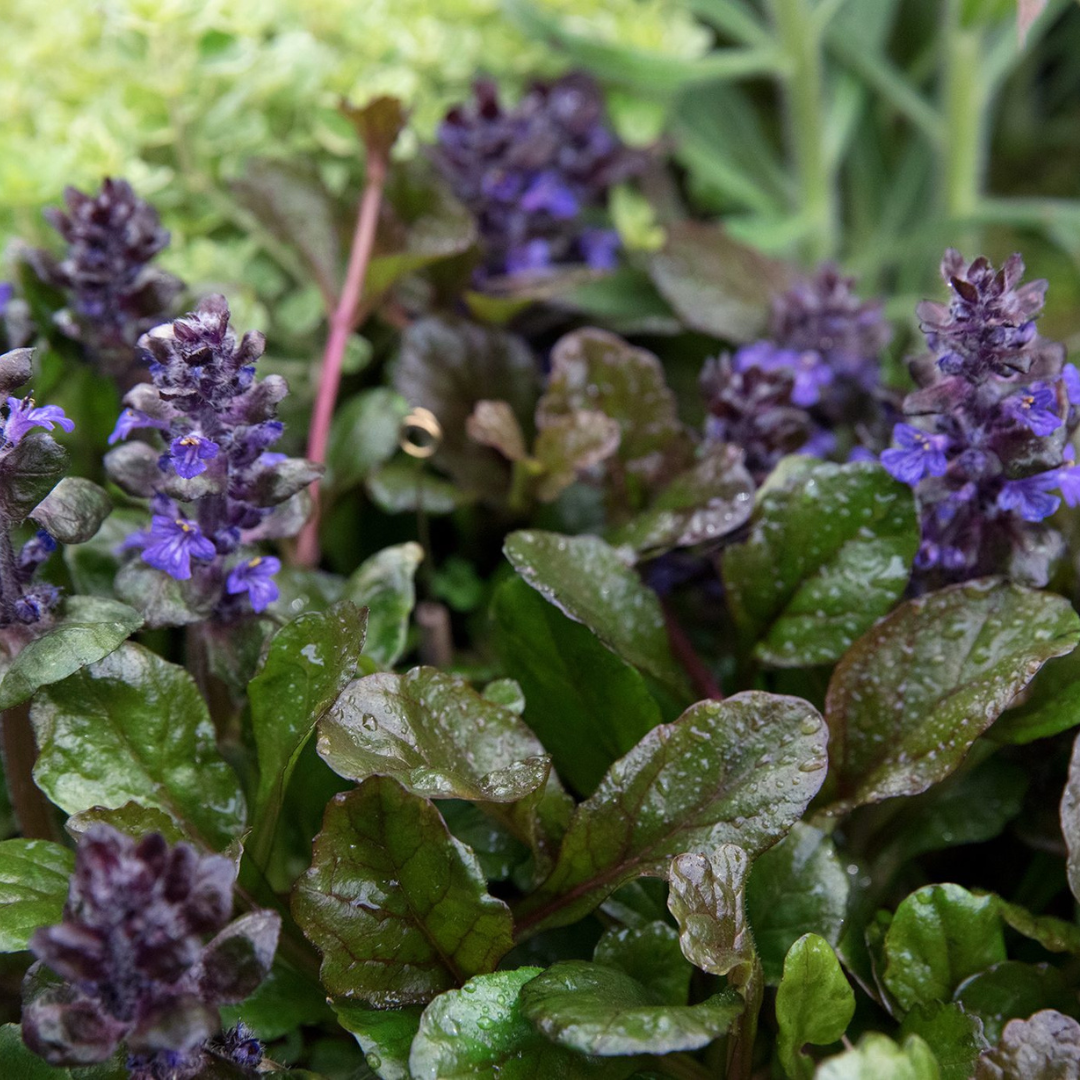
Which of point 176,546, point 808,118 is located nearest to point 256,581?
point 176,546

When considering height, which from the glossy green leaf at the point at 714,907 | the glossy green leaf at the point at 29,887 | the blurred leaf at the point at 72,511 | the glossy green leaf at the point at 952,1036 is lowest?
the glossy green leaf at the point at 952,1036

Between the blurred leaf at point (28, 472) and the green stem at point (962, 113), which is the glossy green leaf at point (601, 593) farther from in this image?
the green stem at point (962, 113)

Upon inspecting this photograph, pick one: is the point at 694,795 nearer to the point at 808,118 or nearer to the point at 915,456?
the point at 915,456

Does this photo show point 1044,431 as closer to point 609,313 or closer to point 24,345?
point 609,313

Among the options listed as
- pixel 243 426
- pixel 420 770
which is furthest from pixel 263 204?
pixel 420 770

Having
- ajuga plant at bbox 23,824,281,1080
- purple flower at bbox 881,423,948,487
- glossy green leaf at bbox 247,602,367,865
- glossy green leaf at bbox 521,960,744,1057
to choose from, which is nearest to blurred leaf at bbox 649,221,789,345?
purple flower at bbox 881,423,948,487

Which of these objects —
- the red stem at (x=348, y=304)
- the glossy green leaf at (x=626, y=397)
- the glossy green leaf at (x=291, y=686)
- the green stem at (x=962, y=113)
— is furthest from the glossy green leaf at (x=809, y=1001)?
the green stem at (x=962, y=113)
